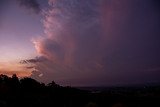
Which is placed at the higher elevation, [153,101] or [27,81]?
[27,81]

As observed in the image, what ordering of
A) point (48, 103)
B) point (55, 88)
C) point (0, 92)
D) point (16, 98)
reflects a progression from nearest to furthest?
point (48, 103), point (16, 98), point (0, 92), point (55, 88)

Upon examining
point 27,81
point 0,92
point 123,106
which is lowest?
point 123,106

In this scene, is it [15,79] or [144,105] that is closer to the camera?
[144,105]

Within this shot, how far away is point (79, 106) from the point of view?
54.9 metres

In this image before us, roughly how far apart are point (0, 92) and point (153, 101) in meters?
35.4

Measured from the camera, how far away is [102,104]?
5516 centimetres

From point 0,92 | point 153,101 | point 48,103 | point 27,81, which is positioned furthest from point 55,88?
point 153,101

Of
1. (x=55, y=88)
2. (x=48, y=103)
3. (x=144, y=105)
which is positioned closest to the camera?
(x=144, y=105)

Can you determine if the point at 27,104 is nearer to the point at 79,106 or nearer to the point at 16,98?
the point at 16,98

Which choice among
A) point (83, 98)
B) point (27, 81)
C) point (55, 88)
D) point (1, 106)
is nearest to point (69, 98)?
point (83, 98)

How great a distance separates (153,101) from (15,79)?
46.4 m

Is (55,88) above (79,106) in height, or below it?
above

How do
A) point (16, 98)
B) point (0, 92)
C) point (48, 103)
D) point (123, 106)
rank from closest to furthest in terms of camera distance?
point (123, 106) → point (48, 103) → point (16, 98) → point (0, 92)

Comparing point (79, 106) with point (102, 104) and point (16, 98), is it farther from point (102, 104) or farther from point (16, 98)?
point (16, 98)
